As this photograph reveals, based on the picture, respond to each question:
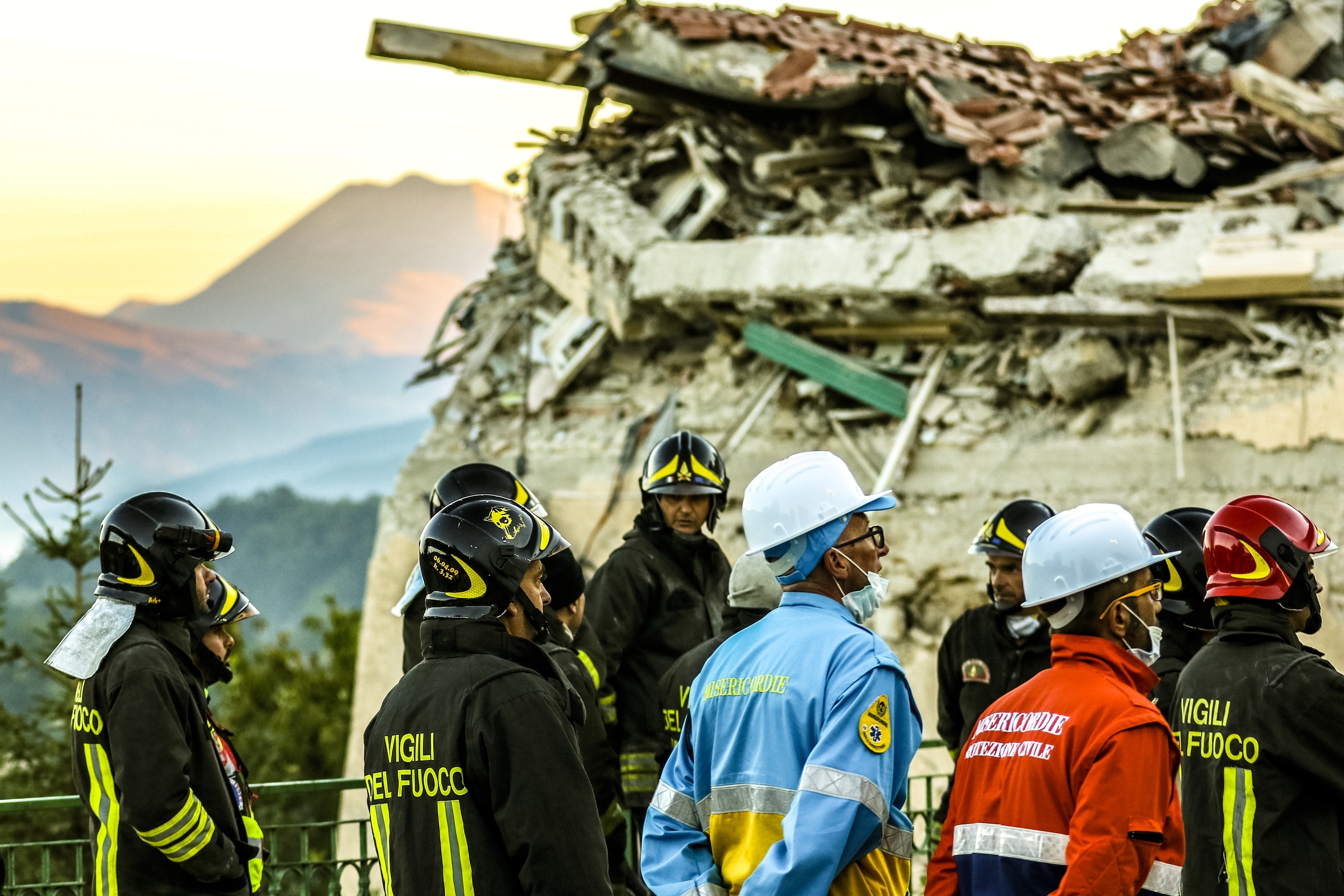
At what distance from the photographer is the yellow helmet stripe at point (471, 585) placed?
3346mm

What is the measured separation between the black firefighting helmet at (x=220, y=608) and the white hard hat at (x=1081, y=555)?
2.58 meters

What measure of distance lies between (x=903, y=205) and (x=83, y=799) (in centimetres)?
862

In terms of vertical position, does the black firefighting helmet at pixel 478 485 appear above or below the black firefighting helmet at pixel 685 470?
above

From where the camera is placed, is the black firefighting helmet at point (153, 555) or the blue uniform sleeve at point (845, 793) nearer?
the blue uniform sleeve at point (845, 793)

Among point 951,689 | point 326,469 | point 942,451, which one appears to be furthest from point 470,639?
point 326,469

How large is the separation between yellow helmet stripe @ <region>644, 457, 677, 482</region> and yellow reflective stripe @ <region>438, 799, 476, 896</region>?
326 centimetres

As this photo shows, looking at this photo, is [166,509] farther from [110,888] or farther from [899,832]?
[899,832]

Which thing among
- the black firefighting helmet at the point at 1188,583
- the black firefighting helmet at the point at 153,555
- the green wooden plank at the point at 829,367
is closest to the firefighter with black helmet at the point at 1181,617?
the black firefighting helmet at the point at 1188,583

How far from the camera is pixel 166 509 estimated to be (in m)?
4.34

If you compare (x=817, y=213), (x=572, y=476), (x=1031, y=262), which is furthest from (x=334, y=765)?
(x=1031, y=262)

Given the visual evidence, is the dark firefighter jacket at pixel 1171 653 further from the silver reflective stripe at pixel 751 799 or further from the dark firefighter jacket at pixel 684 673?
the silver reflective stripe at pixel 751 799

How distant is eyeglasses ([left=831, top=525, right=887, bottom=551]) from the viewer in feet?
10.9

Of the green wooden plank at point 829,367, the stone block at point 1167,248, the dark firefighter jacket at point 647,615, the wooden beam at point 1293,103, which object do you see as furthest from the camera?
the green wooden plank at point 829,367

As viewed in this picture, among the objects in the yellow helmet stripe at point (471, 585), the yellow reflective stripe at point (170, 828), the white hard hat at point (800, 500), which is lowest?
the yellow reflective stripe at point (170, 828)
